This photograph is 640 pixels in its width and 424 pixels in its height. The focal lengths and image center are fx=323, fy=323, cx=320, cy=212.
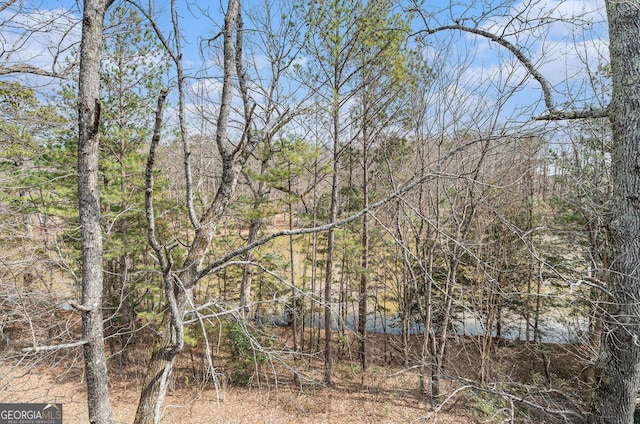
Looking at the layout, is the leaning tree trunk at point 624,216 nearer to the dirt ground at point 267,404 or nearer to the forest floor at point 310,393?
the forest floor at point 310,393

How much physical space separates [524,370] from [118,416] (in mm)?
11501

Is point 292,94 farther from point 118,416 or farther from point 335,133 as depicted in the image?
point 118,416

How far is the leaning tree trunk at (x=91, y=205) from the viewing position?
8.73 feet

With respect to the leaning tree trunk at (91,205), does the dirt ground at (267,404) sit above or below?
below

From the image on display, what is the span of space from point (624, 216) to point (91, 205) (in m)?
4.65

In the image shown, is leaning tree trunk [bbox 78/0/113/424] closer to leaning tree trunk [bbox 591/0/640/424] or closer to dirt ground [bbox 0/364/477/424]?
leaning tree trunk [bbox 591/0/640/424]

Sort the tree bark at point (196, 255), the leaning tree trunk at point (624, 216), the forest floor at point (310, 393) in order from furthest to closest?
1. the forest floor at point (310, 393)
2. the leaning tree trunk at point (624, 216)
3. the tree bark at point (196, 255)

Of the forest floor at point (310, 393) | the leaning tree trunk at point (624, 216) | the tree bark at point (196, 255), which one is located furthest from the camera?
the forest floor at point (310, 393)

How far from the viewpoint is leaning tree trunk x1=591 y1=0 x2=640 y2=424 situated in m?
2.79

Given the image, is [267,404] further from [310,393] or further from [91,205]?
[91,205]

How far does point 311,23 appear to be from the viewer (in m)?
6.69

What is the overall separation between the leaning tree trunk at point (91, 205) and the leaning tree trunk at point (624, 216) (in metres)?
4.37

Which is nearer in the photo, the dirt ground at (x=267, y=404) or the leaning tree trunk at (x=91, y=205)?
the leaning tree trunk at (x=91, y=205)

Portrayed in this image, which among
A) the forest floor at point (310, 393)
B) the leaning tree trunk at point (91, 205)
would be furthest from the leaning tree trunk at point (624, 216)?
the leaning tree trunk at point (91, 205)
